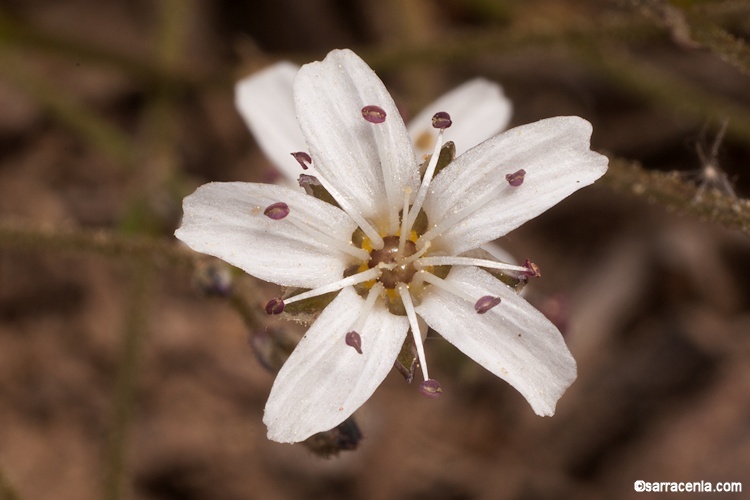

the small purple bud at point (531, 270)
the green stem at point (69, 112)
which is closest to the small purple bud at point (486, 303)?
the small purple bud at point (531, 270)

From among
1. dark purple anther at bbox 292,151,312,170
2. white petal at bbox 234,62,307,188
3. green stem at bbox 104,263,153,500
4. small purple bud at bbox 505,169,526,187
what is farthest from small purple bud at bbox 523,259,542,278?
green stem at bbox 104,263,153,500

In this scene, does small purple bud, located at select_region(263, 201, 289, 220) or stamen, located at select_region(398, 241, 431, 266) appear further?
stamen, located at select_region(398, 241, 431, 266)

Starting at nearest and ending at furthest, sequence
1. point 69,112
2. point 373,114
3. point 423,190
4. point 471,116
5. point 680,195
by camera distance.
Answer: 1. point 373,114
2. point 423,190
3. point 680,195
4. point 471,116
5. point 69,112

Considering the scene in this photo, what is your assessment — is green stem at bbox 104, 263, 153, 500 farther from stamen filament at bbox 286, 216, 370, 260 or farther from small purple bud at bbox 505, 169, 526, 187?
small purple bud at bbox 505, 169, 526, 187

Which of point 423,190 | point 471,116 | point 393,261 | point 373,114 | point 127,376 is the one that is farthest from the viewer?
point 127,376

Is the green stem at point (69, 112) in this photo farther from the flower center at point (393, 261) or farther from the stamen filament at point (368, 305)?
the stamen filament at point (368, 305)

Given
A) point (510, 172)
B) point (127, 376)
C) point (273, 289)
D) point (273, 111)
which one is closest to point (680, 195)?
point (510, 172)

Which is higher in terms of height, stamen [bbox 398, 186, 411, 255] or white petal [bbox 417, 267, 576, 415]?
stamen [bbox 398, 186, 411, 255]

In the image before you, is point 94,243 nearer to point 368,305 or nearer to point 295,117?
point 295,117
